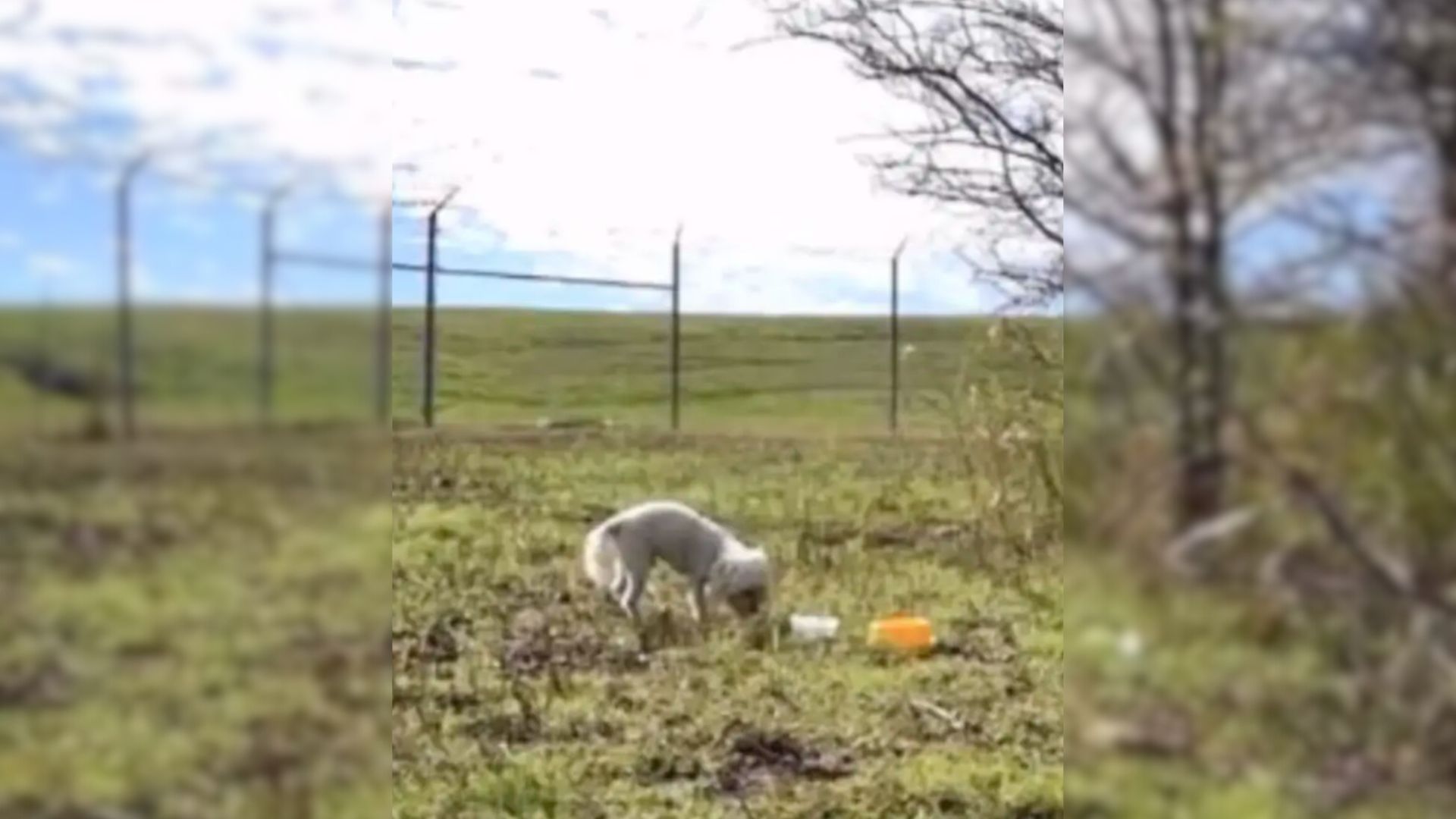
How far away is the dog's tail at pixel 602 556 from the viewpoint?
1666 millimetres

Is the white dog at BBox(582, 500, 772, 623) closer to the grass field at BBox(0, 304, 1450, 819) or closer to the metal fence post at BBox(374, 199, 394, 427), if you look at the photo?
the grass field at BBox(0, 304, 1450, 819)

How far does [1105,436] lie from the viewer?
69 centimetres

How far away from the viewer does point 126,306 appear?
95 centimetres

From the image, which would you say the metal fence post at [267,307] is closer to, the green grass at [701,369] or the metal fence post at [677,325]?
the green grass at [701,369]

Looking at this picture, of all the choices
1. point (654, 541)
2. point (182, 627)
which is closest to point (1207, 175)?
point (182, 627)

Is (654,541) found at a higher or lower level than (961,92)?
lower

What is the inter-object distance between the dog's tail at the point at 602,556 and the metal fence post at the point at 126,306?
766 mm

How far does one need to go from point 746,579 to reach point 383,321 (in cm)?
81

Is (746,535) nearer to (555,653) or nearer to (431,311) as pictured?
(555,653)

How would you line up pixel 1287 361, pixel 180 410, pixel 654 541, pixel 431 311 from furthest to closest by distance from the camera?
1. pixel 654 541
2. pixel 431 311
3. pixel 180 410
4. pixel 1287 361

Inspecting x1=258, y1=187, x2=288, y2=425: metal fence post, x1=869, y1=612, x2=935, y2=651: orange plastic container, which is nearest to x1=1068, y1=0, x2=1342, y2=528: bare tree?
x1=258, y1=187, x2=288, y2=425: metal fence post

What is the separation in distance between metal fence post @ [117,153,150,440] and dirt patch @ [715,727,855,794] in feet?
3.19

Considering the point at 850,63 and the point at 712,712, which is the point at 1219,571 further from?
the point at 712,712

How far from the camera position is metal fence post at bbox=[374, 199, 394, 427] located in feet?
3.36
